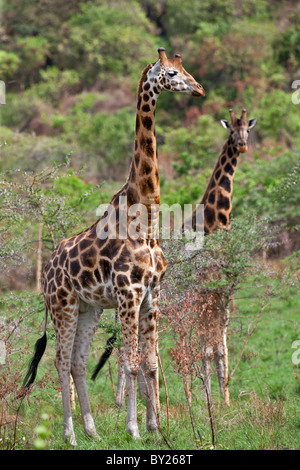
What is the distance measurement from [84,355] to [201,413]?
4.60ft

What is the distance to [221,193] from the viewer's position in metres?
8.96

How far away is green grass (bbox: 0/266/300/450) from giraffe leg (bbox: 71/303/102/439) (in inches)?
6.9

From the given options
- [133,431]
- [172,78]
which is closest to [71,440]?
[133,431]

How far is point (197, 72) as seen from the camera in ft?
103

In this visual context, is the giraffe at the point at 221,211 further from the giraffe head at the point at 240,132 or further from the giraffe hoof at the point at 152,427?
the giraffe hoof at the point at 152,427

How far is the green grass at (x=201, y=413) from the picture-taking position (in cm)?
551

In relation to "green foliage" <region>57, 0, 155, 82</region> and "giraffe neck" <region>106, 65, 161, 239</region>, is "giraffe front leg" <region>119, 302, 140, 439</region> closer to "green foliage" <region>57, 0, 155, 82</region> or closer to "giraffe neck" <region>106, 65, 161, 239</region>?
"giraffe neck" <region>106, 65, 161, 239</region>

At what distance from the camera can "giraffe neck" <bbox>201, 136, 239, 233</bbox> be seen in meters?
8.76

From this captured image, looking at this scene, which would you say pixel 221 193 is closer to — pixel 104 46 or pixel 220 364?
pixel 220 364

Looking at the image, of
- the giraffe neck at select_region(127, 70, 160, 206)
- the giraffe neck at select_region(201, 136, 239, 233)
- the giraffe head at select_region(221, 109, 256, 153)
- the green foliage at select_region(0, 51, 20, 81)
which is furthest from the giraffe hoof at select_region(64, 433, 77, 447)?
the green foliage at select_region(0, 51, 20, 81)

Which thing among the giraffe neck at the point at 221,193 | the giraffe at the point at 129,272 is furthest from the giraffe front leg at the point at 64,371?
the giraffe neck at the point at 221,193

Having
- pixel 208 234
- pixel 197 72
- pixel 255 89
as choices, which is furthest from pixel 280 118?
→ pixel 208 234
